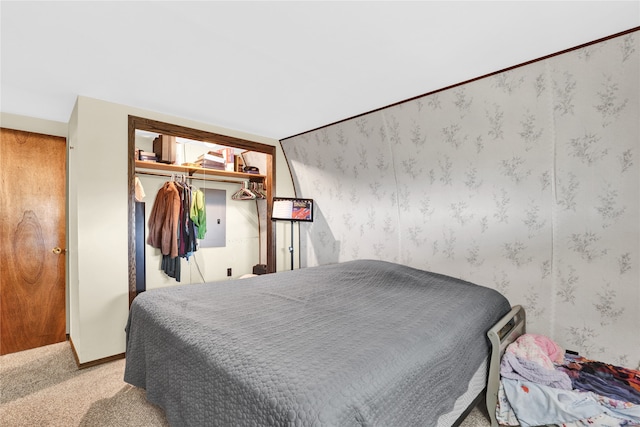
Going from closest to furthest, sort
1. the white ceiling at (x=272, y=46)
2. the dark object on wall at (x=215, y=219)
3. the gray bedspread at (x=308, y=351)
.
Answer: the gray bedspread at (x=308, y=351) < the white ceiling at (x=272, y=46) < the dark object on wall at (x=215, y=219)

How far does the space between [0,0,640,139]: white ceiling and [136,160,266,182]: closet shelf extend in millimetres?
832

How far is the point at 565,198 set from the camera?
1940 millimetres

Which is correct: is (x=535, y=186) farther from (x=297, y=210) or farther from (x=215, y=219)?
(x=215, y=219)

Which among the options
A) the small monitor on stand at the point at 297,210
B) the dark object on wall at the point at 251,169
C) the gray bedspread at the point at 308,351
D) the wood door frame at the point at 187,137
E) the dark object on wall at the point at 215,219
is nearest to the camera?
the gray bedspread at the point at 308,351

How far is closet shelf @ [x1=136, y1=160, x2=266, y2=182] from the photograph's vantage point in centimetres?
323

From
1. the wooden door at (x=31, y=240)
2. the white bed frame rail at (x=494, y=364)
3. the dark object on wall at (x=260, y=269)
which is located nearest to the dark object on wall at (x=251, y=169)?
the dark object on wall at (x=260, y=269)

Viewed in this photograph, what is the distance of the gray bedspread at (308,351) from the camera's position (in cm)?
103

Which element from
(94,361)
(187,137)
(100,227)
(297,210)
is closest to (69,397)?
(94,361)

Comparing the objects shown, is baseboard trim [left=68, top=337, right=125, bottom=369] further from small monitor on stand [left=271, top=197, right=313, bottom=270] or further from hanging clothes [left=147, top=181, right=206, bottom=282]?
small monitor on stand [left=271, top=197, right=313, bottom=270]

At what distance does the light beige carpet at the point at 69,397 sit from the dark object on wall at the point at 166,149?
208 cm

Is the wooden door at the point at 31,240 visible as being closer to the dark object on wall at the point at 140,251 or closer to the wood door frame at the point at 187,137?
the dark object on wall at the point at 140,251

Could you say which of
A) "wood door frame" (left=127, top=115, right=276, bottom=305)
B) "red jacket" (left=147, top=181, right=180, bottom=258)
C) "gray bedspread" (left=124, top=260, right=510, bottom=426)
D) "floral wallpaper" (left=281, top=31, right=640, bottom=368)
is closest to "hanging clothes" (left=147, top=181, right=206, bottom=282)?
"red jacket" (left=147, top=181, right=180, bottom=258)

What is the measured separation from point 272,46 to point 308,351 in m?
1.67

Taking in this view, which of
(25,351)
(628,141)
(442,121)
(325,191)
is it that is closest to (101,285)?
(25,351)
